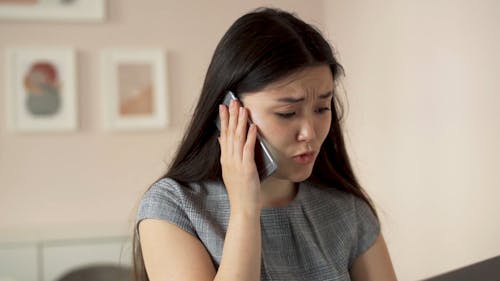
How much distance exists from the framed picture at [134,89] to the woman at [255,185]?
1.32 m

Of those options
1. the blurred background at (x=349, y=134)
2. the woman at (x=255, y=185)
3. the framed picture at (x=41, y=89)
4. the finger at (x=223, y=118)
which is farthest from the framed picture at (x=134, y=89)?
the finger at (x=223, y=118)

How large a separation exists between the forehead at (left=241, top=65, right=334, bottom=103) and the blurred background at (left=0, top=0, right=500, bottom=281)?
0.54 meters

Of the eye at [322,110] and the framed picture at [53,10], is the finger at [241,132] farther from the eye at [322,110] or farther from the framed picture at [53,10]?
the framed picture at [53,10]

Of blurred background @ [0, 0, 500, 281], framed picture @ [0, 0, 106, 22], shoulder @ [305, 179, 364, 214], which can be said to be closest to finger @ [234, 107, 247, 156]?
shoulder @ [305, 179, 364, 214]

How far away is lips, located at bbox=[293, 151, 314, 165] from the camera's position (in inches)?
36.4


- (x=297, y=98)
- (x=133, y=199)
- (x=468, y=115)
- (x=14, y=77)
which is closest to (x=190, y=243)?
(x=297, y=98)

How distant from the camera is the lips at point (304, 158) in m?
0.92

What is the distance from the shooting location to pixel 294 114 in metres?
0.91

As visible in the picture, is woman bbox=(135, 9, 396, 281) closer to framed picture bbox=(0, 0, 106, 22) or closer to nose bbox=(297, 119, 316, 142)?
nose bbox=(297, 119, 316, 142)

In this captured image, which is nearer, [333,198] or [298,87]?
[298,87]

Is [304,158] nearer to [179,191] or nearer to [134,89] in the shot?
[179,191]

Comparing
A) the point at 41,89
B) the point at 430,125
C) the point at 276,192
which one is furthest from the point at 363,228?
the point at 41,89

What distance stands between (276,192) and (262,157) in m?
0.16

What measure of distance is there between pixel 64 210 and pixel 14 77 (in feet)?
1.97
